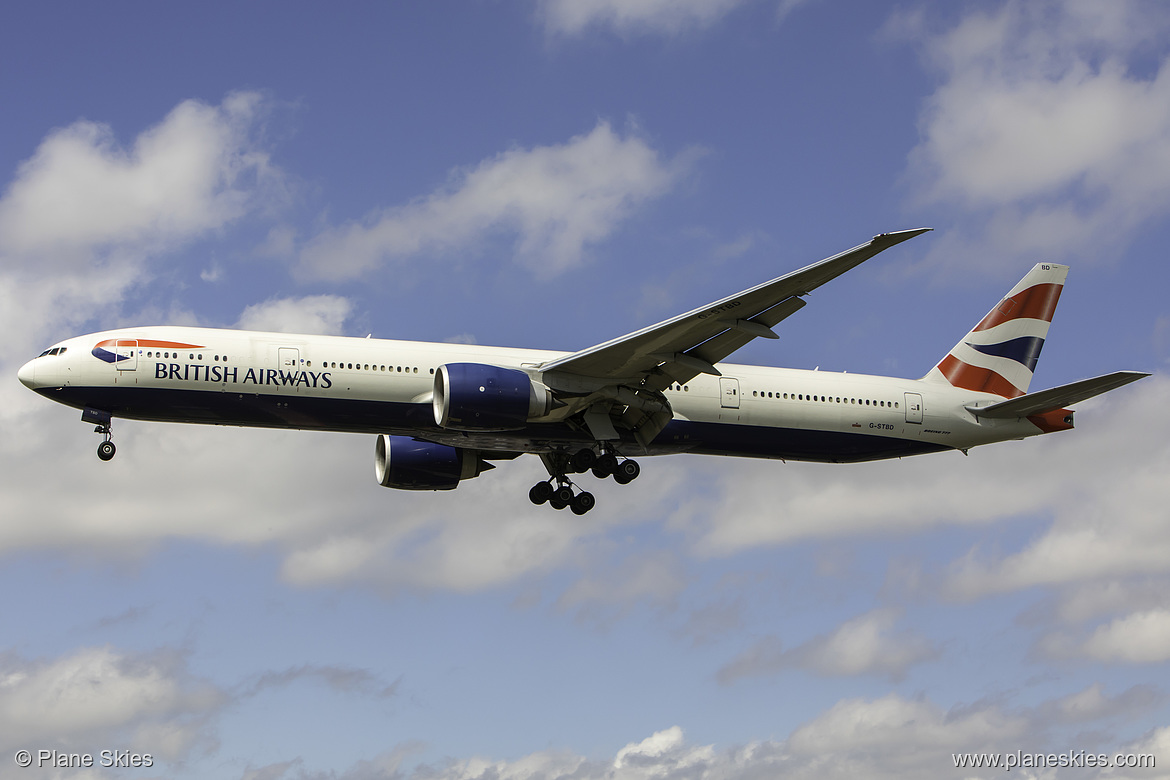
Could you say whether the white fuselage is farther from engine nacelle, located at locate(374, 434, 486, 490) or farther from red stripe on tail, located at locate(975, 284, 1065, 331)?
red stripe on tail, located at locate(975, 284, 1065, 331)

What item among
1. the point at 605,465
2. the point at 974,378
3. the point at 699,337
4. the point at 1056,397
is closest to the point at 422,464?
the point at 605,465

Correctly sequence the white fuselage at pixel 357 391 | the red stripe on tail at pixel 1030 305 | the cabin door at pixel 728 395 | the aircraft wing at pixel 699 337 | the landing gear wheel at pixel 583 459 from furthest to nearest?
1. the red stripe on tail at pixel 1030 305
2. the landing gear wheel at pixel 583 459
3. the cabin door at pixel 728 395
4. the white fuselage at pixel 357 391
5. the aircraft wing at pixel 699 337

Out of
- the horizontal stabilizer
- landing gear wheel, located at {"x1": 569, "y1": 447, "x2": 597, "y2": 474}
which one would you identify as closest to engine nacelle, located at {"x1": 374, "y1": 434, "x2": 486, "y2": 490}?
landing gear wheel, located at {"x1": 569, "y1": 447, "x2": 597, "y2": 474}

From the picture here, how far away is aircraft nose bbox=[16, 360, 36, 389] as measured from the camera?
103 ft

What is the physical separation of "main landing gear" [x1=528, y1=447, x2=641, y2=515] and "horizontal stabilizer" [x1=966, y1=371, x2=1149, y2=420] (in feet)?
36.6

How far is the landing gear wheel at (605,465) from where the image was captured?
3547cm

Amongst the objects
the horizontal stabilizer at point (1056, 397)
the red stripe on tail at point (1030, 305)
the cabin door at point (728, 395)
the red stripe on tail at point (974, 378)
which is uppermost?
the red stripe on tail at point (1030, 305)

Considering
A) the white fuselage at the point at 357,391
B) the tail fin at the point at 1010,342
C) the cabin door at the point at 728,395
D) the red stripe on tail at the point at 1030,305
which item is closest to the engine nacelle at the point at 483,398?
the white fuselage at the point at 357,391

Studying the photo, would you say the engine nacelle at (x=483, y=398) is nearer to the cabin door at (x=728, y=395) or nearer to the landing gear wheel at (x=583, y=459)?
the landing gear wheel at (x=583, y=459)

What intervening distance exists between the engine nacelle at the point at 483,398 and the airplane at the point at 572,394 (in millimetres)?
40

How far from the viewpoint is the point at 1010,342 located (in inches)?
1603

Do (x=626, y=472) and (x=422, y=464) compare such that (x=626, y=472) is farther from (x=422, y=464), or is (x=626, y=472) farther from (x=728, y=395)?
(x=422, y=464)

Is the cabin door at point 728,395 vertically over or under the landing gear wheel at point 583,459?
over

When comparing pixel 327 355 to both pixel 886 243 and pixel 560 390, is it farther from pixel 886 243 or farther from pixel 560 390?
pixel 886 243
